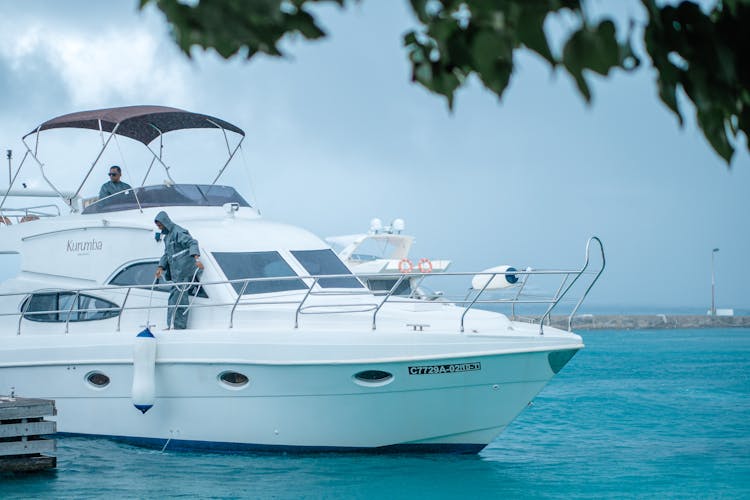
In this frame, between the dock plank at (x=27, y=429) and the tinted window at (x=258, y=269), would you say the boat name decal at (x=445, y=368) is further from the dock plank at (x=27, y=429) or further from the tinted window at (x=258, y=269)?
the dock plank at (x=27, y=429)

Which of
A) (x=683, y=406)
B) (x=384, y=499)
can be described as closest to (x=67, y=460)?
(x=384, y=499)

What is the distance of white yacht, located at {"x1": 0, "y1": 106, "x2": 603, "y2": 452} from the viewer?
37.8 ft

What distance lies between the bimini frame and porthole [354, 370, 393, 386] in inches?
194

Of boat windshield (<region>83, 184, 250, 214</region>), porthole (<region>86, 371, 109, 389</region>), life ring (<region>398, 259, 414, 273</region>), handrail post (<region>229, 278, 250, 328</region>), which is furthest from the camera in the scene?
life ring (<region>398, 259, 414, 273</region>)

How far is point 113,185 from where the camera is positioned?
15.1m

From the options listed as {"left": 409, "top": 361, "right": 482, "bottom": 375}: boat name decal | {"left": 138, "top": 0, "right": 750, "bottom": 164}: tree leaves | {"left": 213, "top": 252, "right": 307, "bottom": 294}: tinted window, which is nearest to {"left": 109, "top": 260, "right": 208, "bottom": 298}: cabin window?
{"left": 213, "top": 252, "right": 307, "bottom": 294}: tinted window

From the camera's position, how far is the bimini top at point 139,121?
14539 mm

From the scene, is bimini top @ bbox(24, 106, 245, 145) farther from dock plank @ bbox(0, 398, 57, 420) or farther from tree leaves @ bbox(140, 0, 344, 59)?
A: tree leaves @ bbox(140, 0, 344, 59)

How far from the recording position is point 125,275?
13.6 metres

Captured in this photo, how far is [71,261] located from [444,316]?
5668mm

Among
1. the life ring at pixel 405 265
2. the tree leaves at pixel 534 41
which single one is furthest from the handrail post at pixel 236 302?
the life ring at pixel 405 265

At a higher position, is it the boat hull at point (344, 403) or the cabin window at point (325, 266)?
the cabin window at point (325, 266)

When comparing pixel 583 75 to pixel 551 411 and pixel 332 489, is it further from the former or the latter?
pixel 551 411

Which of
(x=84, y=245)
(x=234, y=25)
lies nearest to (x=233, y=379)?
(x=84, y=245)
